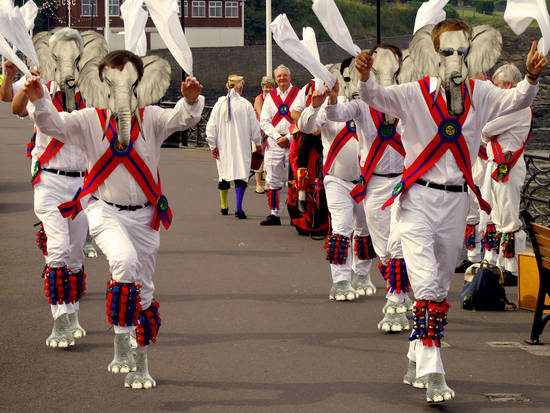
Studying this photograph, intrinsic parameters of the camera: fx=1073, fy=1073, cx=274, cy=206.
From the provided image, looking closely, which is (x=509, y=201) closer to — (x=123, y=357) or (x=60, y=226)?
(x=60, y=226)

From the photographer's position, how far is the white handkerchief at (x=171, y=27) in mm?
6539

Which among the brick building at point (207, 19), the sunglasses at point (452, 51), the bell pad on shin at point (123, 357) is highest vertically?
the brick building at point (207, 19)

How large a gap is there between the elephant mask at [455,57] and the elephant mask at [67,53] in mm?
2400

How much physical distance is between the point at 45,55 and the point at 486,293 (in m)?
4.25

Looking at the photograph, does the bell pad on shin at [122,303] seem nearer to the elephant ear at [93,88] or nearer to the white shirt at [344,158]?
the elephant ear at [93,88]

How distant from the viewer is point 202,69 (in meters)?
76.8

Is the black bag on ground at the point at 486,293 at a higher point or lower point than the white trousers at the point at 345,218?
lower

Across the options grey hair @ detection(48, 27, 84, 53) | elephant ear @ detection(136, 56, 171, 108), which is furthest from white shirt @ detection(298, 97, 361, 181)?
elephant ear @ detection(136, 56, 171, 108)

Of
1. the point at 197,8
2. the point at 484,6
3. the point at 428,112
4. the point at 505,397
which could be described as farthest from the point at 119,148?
the point at 484,6

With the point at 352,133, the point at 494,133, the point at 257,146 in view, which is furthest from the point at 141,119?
the point at 257,146

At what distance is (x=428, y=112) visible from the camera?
6672mm

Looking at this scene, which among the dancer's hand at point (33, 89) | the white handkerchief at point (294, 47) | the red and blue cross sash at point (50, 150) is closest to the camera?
the dancer's hand at point (33, 89)

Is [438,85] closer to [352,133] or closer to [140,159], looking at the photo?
[140,159]

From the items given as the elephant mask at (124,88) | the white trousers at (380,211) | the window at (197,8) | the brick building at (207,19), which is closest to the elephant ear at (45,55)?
the elephant mask at (124,88)
